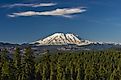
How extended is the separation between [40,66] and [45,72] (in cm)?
559

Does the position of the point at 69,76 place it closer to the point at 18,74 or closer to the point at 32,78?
the point at 32,78

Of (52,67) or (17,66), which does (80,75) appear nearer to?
(52,67)

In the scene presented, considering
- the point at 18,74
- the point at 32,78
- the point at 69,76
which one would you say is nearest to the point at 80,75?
the point at 69,76

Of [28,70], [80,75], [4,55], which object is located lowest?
[80,75]

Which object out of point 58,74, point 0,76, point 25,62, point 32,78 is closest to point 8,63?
point 0,76

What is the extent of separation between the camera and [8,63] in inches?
4400

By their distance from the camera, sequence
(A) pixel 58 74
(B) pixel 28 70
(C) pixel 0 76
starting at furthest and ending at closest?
(A) pixel 58 74
(B) pixel 28 70
(C) pixel 0 76

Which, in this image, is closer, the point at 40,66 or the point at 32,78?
the point at 32,78

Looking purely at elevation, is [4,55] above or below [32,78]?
above

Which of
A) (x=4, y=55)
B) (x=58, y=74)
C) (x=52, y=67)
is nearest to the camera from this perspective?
(x=4, y=55)

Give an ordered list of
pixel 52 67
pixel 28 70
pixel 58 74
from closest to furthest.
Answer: pixel 28 70 < pixel 58 74 < pixel 52 67

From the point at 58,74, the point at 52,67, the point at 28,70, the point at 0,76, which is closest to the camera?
the point at 0,76

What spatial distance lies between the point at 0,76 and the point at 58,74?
150ft

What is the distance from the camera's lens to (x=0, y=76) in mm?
105688
